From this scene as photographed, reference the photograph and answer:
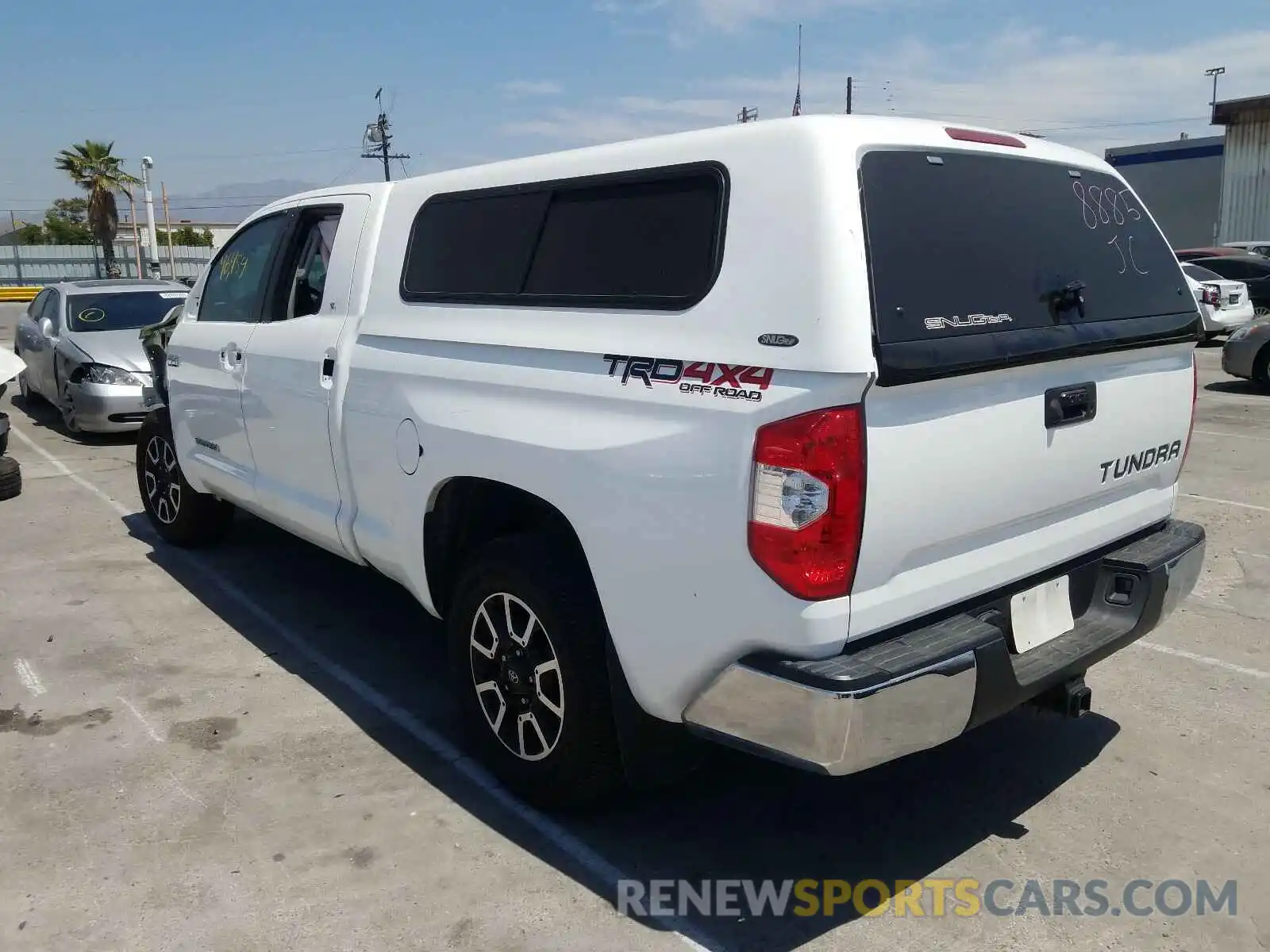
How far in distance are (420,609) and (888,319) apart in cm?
347

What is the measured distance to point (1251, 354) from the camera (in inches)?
473

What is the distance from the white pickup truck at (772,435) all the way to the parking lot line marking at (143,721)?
109 cm

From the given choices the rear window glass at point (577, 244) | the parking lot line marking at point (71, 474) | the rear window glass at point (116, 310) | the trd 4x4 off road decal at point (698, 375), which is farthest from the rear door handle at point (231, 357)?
the rear window glass at point (116, 310)

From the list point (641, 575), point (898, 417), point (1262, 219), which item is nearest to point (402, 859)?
point (641, 575)

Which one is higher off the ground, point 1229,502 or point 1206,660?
point 1229,502

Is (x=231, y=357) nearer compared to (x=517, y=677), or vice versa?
(x=517, y=677)

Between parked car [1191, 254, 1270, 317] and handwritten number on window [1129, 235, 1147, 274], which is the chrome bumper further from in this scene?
parked car [1191, 254, 1270, 317]

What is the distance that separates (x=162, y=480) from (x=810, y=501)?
5.03 m

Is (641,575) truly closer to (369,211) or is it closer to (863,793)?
(863,793)

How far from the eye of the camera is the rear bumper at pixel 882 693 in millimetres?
2457

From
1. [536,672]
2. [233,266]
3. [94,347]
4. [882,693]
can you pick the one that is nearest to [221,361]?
[233,266]

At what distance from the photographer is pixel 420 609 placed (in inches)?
210

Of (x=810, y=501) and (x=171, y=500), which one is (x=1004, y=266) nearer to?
(x=810, y=501)

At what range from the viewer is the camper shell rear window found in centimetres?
256
